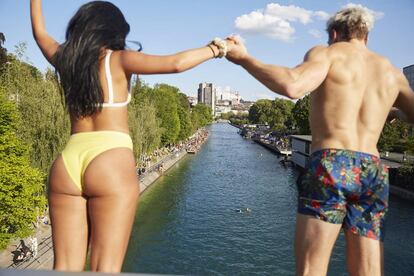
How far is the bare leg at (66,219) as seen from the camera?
7.22 ft

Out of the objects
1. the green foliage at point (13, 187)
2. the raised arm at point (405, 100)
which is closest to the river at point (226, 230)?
the green foliage at point (13, 187)

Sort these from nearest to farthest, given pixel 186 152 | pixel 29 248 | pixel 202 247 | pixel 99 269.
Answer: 1. pixel 99 269
2. pixel 29 248
3. pixel 202 247
4. pixel 186 152

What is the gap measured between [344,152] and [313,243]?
50 cm

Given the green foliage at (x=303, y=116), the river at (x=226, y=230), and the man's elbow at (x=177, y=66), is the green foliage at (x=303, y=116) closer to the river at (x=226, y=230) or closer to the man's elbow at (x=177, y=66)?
the river at (x=226, y=230)

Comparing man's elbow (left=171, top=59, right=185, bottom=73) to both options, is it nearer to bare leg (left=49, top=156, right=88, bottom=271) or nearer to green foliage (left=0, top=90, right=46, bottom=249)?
bare leg (left=49, top=156, right=88, bottom=271)

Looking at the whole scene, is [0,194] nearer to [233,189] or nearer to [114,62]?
[114,62]

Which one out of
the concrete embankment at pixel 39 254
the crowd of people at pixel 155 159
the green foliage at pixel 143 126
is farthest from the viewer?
the crowd of people at pixel 155 159

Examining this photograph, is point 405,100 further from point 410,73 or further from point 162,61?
point 410,73

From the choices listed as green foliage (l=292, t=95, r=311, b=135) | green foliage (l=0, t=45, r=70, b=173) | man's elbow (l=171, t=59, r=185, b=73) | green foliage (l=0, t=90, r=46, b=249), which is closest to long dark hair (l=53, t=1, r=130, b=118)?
man's elbow (l=171, t=59, r=185, b=73)

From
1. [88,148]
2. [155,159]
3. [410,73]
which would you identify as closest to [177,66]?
[88,148]

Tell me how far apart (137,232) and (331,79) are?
21251 mm

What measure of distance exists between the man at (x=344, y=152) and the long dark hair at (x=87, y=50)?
66cm

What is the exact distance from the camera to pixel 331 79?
2.21 meters

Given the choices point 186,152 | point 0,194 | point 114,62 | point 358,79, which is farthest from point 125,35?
point 186,152
